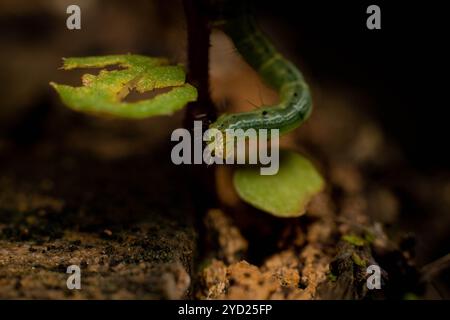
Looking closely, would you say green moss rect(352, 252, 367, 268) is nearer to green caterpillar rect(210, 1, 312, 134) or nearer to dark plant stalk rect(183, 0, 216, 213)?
green caterpillar rect(210, 1, 312, 134)

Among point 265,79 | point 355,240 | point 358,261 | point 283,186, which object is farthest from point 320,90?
point 358,261

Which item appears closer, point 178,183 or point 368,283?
point 368,283

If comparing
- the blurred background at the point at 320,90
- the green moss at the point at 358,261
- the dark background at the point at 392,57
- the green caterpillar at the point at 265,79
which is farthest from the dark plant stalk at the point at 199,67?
the dark background at the point at 392,57

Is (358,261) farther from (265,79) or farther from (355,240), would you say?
(265,79)

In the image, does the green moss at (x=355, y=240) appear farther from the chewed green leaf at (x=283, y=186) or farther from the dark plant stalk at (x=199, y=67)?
the dark plant stalk at (x=199, y=67)
